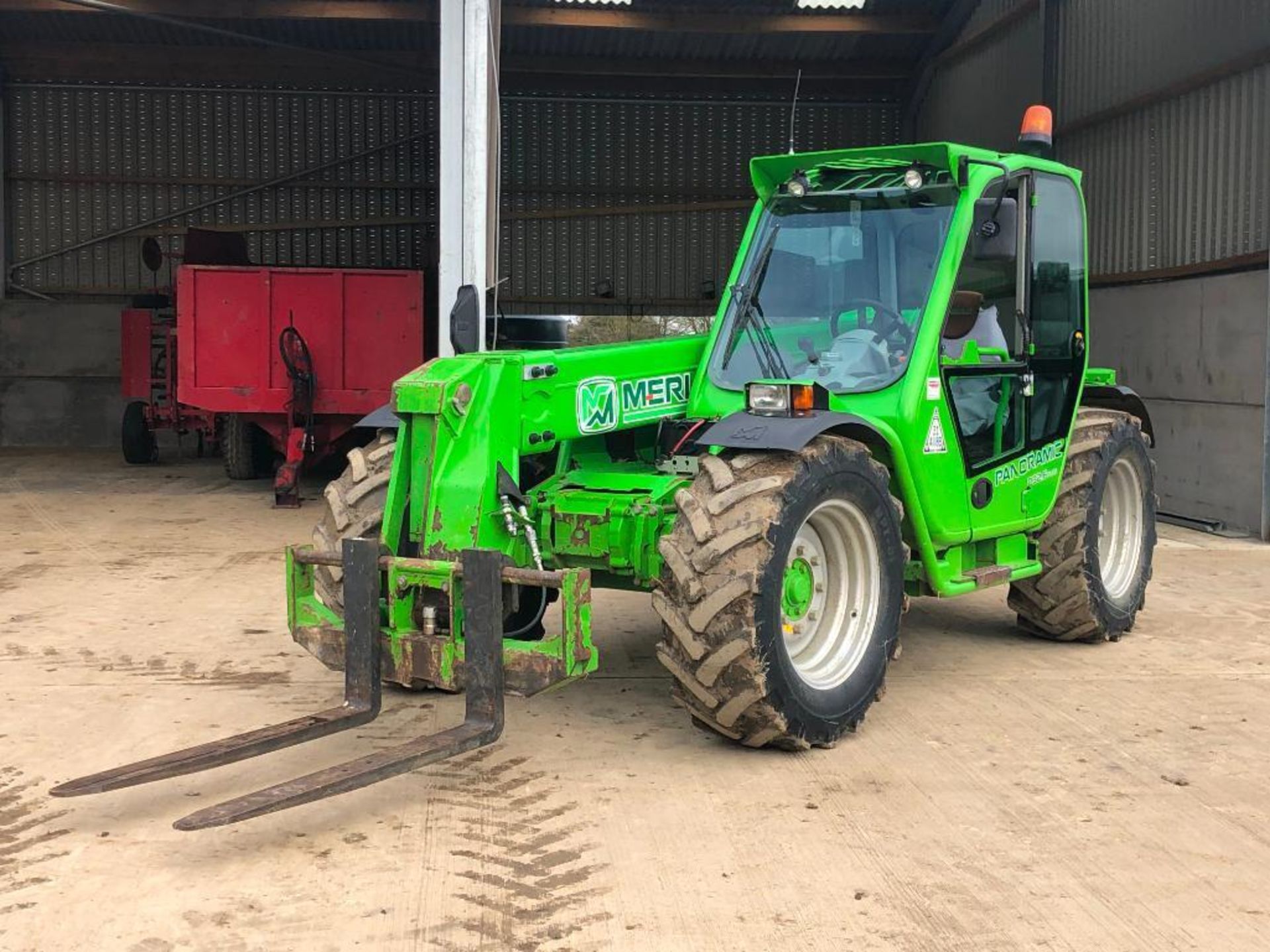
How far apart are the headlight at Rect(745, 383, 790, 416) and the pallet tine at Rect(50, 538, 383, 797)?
4.82 feet

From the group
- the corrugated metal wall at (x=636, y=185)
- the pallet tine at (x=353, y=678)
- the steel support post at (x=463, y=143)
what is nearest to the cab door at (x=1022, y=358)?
the pallet tine at (x=353, y=678)

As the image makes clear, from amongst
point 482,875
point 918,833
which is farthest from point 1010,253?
point 482,875

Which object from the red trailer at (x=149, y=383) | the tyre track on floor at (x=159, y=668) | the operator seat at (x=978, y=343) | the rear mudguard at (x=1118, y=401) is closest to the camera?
the operator seat at (x=978, y=343)

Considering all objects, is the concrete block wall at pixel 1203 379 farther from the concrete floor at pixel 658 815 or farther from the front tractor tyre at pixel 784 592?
the front tractor tyre at pixel 784 592

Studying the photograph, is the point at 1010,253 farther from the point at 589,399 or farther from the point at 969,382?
the point at 589,399

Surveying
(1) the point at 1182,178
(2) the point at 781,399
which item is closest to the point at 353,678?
(2) the point at 781,399

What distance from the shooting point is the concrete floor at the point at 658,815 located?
3650 millimetres

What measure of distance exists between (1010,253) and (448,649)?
2.84 metres

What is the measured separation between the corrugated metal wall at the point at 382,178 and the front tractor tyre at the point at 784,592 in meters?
15.7

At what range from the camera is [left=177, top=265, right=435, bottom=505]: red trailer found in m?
13.3

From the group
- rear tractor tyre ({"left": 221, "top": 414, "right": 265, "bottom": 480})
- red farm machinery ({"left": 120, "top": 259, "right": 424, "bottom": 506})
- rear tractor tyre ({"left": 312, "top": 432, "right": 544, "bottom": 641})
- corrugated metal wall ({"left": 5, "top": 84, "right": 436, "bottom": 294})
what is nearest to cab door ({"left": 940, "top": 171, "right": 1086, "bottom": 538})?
rear tractor tyre ({"left": 312, "top": 432, "right": 544, "bottom": 641})

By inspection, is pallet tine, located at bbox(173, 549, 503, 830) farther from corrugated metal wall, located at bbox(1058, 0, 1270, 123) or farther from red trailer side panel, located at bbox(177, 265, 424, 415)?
corrugated metal wall, located at bbox(1058, 0, 1270, 123)

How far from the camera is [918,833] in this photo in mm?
4316

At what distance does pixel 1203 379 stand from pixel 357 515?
29.4 feet
